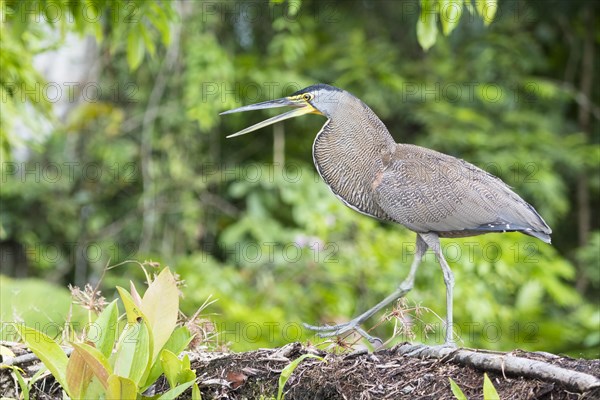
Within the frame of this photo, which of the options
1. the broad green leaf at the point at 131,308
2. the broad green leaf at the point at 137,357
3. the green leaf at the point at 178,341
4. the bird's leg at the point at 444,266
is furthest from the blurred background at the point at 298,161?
the broad green leaf at the point at 137,357

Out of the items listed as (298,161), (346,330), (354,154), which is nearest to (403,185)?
(354,154)

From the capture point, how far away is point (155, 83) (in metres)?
8.93

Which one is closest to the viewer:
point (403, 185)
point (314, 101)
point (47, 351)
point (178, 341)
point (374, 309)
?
point (47, 351)

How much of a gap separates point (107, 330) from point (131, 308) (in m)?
0.14

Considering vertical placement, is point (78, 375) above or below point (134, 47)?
below

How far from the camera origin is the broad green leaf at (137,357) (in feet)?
8.88

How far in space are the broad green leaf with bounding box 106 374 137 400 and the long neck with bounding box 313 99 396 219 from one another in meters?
1.62

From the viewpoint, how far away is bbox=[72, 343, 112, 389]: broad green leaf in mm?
2553

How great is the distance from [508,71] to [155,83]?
391 cm

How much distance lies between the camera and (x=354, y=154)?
396 cm

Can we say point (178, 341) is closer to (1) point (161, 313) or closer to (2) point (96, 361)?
(1) point (161, 313)

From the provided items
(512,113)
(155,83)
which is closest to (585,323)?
(512,113)

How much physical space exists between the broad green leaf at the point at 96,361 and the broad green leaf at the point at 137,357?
78mm

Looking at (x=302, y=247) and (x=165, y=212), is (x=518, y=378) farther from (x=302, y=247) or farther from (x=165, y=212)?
(x=165, y=212)
